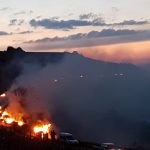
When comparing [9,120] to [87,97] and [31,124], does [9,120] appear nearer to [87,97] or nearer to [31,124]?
[31,124]

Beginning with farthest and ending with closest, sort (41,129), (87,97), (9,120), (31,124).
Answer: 1. (87,97)
2. (9,120)
3. (31,124)
4. (41,129)

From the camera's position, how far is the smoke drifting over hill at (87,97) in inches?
2141

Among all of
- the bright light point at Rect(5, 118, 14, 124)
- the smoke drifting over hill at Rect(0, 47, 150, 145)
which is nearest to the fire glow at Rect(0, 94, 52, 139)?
the bright light point at Rect(5, 118, 14, 124)

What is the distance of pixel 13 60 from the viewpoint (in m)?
76.5

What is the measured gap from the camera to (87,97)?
81938mm

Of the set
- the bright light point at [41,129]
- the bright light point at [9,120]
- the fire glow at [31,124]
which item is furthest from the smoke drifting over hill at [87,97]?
the bright light point at [41,129]

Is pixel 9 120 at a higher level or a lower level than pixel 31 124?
higher

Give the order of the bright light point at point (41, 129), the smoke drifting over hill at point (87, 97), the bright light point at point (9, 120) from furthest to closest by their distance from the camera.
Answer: the smoke drifting over hill at point (87, 97), the bright light point at point (9, 120), the bright light point at point (41, 129)

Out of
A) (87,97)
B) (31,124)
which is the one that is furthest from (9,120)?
(87,97)

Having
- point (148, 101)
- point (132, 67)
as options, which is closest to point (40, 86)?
point (148, 101)

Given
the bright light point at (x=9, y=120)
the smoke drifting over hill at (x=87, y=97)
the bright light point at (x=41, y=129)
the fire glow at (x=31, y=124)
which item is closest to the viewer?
the fire glow at (x=31, y=124)

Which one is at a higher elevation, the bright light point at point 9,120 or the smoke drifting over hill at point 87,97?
A: the smoke drifting over hill at point 87,97

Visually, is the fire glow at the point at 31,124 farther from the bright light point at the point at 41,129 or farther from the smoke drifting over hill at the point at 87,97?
the smoke drifting over hill at the point at 87,97

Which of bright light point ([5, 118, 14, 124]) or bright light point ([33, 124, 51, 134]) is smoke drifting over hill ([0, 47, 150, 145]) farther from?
bright light point ([33, 124, 51, 134])
